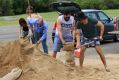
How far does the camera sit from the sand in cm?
1029

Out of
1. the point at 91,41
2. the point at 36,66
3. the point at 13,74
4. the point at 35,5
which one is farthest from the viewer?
the point at 35,5

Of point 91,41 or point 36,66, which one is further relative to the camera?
point 91,41

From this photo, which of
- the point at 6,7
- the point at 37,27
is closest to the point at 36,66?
the point at 37,27

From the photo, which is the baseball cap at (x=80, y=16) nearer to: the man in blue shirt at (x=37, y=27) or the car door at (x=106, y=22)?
the man in blue shirt at (x=37, y=27)

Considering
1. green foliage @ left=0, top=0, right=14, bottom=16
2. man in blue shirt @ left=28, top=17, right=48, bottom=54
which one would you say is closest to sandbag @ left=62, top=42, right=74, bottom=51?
man in blue shirt @ left=28, top=17, right=48, bottom=54

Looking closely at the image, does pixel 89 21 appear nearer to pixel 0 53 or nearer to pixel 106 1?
pixel 0 53

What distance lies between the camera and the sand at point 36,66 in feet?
33.8

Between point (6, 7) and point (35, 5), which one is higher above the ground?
point (6, 7)

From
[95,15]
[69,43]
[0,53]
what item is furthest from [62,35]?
[95,15]

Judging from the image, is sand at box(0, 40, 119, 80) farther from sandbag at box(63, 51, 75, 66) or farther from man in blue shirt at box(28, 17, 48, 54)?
man in blue shirt at box(28, 17, 48, 54)

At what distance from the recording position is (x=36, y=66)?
10.6 metres

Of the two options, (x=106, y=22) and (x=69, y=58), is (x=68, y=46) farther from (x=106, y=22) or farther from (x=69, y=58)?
(x=106, y=22)

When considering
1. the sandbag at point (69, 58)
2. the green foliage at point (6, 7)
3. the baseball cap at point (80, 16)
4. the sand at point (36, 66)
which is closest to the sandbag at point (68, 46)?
the sandbag at point (69, 58)

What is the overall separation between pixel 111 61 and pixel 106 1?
184ft
